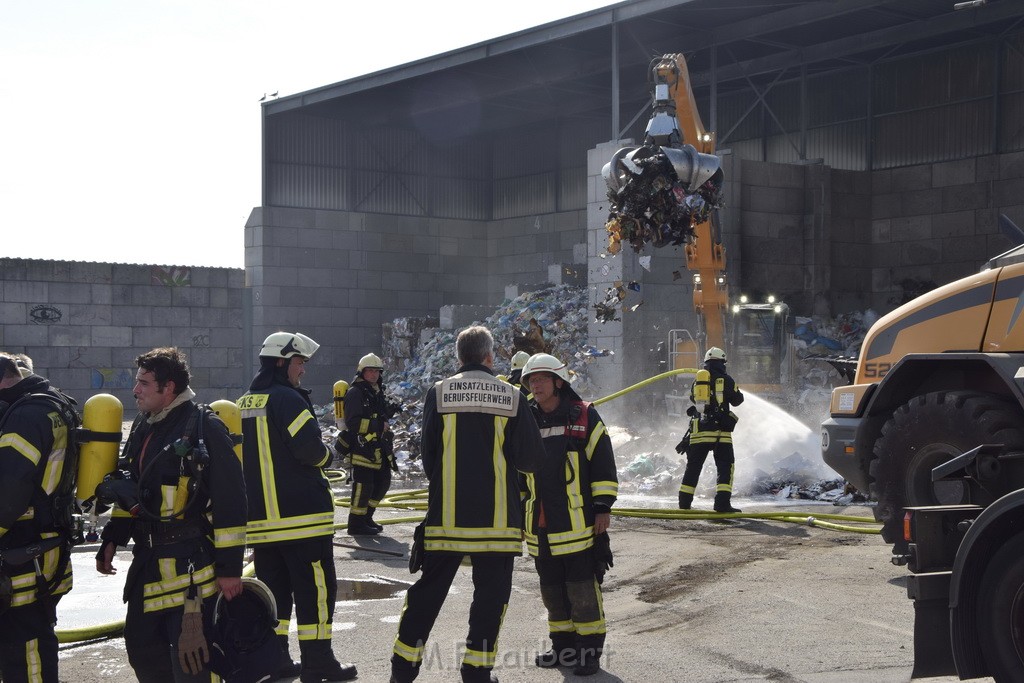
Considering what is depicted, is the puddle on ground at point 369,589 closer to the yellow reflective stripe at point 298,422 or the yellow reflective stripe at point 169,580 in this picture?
the yellow reflective stripe at point 298,422

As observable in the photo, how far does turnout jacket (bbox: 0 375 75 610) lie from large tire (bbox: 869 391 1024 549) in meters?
5.07

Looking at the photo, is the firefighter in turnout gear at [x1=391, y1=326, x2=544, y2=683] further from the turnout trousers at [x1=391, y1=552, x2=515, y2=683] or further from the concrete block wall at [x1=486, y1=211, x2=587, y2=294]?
the concrete block wall at [x1=486, y1=211, x2=587, y2=294]

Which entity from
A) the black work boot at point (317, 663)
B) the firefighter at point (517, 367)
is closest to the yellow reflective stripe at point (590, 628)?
the black work boot at point (317, 663)

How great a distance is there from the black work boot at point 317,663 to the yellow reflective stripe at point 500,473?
1.28 meters

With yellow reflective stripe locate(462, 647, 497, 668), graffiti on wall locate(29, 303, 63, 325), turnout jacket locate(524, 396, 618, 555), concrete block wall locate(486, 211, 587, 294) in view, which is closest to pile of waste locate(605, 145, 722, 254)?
turnout jacket locate(524, 396, 618, 555)

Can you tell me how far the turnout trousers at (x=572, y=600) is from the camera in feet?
20.3

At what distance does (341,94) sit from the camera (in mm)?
30578

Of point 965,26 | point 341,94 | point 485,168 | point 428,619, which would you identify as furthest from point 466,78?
point 428,619

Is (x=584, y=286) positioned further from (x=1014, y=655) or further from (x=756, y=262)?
(x=1014, y=655)

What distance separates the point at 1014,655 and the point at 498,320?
2296 cm

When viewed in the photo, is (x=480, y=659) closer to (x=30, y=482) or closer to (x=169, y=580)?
(x=169, y=580)

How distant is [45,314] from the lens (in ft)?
84.2

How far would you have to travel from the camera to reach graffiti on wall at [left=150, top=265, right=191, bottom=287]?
27.2m

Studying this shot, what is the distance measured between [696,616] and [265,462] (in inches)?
125
